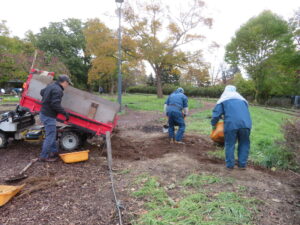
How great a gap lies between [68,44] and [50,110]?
41.8 meters

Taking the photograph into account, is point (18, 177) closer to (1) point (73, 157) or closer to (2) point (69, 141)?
(1) point (73, 157)

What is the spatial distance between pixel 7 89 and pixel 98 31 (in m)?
29.9

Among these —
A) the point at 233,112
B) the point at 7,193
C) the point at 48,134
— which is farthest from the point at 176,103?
the point at 7,193

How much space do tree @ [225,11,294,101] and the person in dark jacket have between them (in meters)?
27.6

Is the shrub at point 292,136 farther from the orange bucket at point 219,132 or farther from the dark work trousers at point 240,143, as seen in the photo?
the orange bucket at point 219,132

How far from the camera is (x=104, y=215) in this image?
9.53 feet

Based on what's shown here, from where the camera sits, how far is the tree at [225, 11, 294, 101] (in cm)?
2702

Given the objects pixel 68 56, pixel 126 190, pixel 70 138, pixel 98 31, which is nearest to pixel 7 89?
pixel 68 56

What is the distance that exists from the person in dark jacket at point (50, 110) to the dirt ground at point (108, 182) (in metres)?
0.32

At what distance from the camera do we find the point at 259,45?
27844mm

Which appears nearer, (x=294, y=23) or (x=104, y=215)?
(x=104, y=215)

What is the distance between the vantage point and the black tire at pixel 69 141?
18.1 feet

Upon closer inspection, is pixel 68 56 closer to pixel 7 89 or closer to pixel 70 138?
pixel 7 89

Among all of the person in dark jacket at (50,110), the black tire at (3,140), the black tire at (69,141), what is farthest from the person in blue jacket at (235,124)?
the black tire at (3,140)
